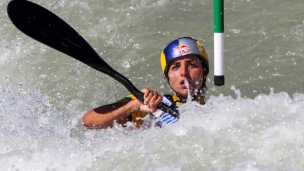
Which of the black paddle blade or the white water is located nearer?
the white water

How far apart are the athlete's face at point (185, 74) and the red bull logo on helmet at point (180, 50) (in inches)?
1.2

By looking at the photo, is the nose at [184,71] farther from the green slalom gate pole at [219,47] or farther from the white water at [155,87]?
the green slalom gate pole at [219,47]

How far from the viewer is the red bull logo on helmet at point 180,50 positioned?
4055mm

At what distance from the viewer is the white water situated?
10.8 ft

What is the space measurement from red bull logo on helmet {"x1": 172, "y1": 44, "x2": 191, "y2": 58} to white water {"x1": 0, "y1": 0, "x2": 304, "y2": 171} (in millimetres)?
421

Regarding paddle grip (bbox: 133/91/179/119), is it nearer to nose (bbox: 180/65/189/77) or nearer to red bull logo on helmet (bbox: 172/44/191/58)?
nose (bbox: 180/65/189/77)

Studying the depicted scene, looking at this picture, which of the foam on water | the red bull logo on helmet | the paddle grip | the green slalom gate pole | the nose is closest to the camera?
the foam on water

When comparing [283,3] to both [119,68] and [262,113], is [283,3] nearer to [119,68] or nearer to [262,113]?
[119,68]

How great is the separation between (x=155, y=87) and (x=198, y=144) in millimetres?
2448

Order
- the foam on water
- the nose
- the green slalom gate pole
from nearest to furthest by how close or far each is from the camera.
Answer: the foam on water → the nose → the green slalom gate pole

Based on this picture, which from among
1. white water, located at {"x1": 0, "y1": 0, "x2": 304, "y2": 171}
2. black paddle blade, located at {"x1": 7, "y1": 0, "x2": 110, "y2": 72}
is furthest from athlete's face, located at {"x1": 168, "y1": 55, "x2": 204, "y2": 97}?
black paddle blade, located at {"x1": 7, "y1": 0, "x2": 110, "y2": 72}

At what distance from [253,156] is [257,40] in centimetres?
304

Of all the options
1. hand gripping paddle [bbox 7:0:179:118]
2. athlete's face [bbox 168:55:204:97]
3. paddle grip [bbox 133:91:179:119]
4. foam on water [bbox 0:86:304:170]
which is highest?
hand gripping paddle [bbox 7:0:179:118]

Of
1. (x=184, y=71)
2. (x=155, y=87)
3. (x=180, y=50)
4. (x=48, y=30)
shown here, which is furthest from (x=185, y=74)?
(x=155, y=87)
